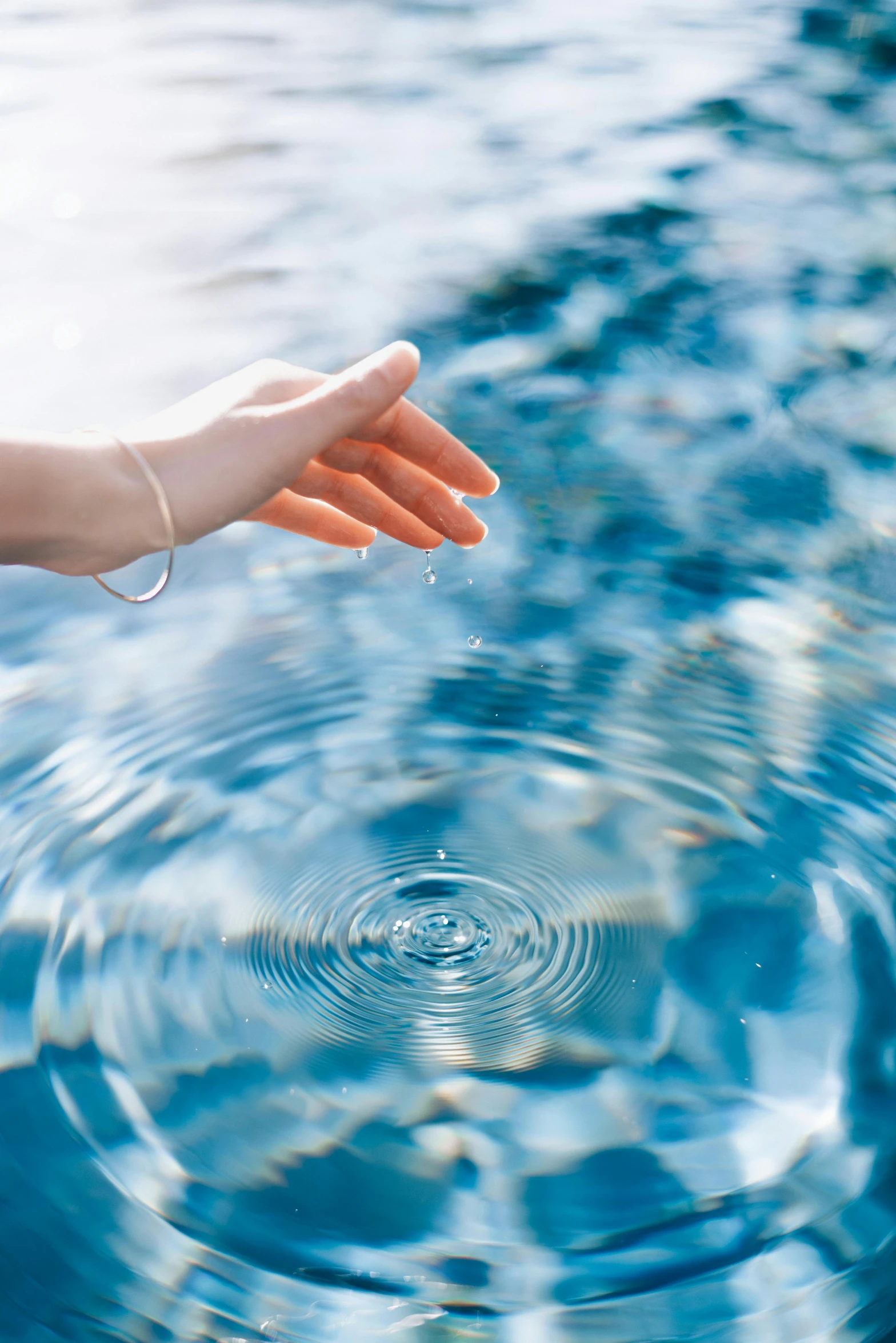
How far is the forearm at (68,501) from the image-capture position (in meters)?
1.27

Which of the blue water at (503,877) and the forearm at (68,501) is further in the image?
the forearm at (68,501)

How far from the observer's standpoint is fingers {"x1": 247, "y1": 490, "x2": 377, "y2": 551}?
1.64 metres

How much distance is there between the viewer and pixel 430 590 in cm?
210

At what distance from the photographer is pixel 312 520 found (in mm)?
1655

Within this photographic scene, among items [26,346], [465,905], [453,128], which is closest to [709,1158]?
[465,905]

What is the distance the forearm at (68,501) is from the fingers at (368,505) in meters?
0.34

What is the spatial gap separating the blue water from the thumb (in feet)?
1.82

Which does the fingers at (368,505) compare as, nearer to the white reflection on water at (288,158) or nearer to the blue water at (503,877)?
the blue water at (503,877)

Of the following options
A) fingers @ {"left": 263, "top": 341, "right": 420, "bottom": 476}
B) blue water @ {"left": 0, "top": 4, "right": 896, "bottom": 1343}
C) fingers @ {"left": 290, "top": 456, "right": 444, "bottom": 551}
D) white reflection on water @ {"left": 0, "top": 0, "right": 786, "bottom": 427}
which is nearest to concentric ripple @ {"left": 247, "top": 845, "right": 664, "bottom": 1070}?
blue water @ {"left": 0, "top": 4, "right": 896, "bottom": 1343}

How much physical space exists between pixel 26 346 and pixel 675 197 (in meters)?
1.66

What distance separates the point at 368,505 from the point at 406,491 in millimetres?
66

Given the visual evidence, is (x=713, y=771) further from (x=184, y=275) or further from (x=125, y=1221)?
(x=184, y=275)

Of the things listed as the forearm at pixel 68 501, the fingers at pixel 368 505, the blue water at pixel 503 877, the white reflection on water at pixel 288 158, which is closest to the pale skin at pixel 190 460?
the forearm at pixel 68 501

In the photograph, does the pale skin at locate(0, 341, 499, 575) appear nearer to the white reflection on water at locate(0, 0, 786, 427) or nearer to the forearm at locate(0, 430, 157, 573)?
the forearm at locate(0, 430, 157, 573)
